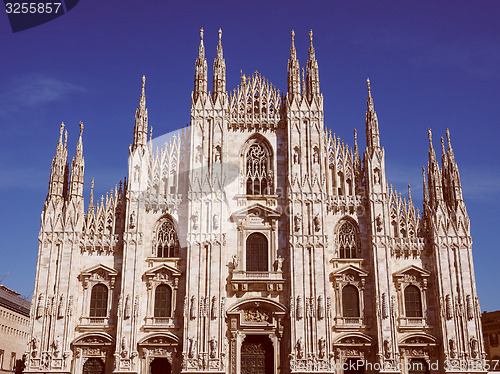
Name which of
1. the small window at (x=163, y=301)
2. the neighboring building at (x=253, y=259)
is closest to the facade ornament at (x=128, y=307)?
the neighboring building at (x=253, y=259)

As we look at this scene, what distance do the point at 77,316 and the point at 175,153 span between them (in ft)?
42.6

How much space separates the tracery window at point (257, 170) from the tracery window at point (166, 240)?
6.01 meters

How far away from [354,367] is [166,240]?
1503 centimetres

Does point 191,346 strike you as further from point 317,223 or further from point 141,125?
point 141,125

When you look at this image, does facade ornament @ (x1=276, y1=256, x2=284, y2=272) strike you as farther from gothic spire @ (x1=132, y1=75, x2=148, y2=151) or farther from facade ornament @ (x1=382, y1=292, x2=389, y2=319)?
gothic spire @ (x1=132, y1=75, x2=148, y2=151)

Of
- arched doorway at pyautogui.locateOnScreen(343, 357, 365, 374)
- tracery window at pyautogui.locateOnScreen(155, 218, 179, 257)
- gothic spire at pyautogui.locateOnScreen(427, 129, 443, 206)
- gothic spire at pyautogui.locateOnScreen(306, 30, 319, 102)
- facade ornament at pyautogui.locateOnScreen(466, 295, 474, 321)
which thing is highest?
gothic spire at pyautogui.locateOnScreen(306, 30, 319, 102)

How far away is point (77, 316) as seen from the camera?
39406mm

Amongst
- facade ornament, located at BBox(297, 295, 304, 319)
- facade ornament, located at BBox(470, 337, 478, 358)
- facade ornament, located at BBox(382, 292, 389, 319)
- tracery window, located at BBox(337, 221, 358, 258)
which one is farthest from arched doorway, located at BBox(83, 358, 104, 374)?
facade ornament, located at BBox(470, 337, 478, 358)

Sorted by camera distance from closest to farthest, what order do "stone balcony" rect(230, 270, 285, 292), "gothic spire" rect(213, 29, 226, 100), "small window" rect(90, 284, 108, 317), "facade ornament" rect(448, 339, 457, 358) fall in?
1. "facade ornament" rect(448, 339, 457, 358)
2. "stone balcony" rect(230, 270, 285, 292)
3. "small window" rect(90, 284, 108, 317)
4. "gothic spire" rect(213, 29, 226, 100)

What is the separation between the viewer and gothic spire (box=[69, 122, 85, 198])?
1631 inches

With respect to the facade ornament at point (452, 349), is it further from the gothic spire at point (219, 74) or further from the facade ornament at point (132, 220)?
the gothic spire at point (219, 74)

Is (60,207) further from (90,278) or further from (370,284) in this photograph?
(370,284)

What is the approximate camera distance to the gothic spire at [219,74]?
44.0m

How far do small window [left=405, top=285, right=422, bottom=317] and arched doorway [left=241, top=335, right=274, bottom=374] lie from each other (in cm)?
948
